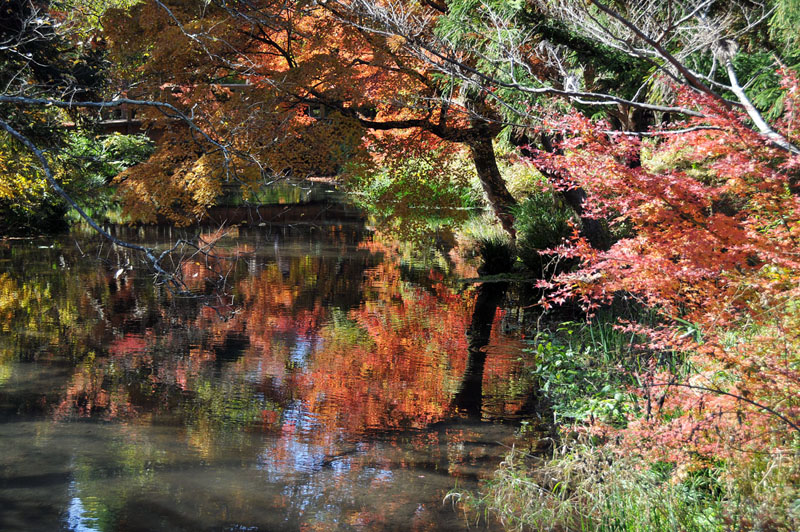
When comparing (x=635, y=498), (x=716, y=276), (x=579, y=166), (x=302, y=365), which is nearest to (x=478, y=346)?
(x=302, y=365)

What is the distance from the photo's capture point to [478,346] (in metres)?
9.72

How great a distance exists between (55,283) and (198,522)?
9.54 meters

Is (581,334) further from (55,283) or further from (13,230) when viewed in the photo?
(13,230)

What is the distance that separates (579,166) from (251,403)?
373 centimetres

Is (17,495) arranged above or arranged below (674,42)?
below

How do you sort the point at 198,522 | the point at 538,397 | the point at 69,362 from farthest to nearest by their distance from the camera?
the point at 69,362, the point at 538,397, the point at 198,522

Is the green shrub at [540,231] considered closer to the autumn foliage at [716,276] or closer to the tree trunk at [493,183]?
the tree trunk at [493,183]

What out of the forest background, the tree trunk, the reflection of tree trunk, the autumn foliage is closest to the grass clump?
the forest background

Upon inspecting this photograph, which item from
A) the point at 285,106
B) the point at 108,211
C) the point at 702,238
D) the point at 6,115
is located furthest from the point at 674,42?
the point at 108,211

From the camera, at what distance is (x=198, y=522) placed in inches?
200

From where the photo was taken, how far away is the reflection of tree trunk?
7570 millimetres

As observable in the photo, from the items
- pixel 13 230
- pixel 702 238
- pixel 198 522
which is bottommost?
pixel 198 522

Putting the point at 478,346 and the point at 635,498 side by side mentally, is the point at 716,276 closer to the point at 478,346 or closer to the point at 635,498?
the point at 635,498

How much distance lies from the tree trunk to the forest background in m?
→ 0.04
